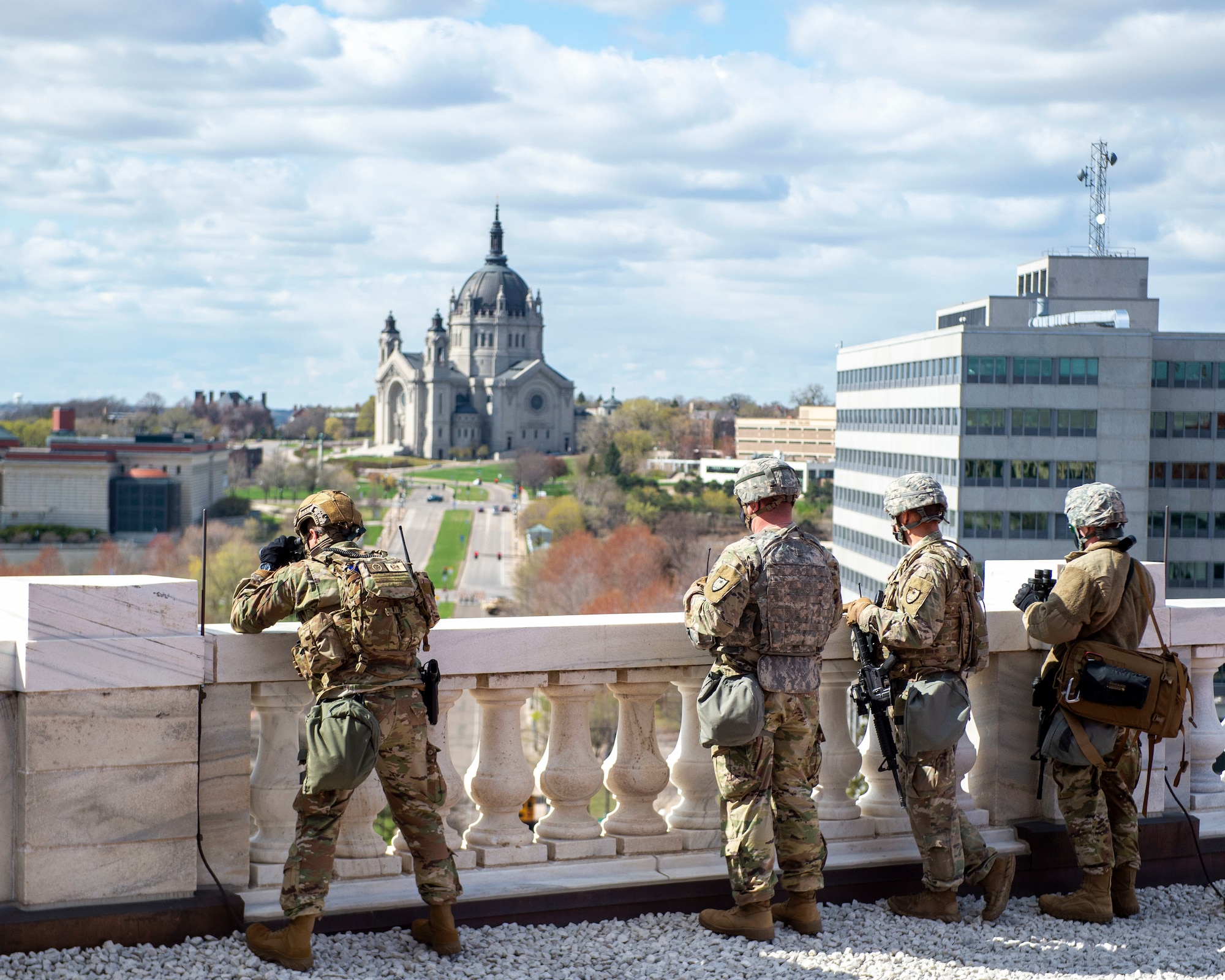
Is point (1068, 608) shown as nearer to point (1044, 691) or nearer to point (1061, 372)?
point (1044, 691)

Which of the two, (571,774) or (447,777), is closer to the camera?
(447,777)

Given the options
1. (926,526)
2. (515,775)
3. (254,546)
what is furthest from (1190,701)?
(254,546)

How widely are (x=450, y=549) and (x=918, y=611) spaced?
8689cm

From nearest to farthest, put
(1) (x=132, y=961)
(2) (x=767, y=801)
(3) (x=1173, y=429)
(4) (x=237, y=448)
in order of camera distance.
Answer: (1) (x=132, y=961) → (2) (x=767, y=801) → (3) (x=1173, y=429) → (4) (x=237, y=448)

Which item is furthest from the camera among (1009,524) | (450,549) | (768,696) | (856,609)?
(450,549)

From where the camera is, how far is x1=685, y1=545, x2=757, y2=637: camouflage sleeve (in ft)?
15.6

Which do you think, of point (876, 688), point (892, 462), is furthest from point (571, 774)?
point (892, 462)

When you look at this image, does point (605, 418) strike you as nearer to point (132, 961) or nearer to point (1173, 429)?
point (1173, 429)

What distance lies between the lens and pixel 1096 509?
17.1 feet

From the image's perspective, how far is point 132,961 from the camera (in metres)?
4.38

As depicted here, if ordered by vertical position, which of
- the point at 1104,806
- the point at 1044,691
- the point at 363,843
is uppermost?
the point at 1044,691

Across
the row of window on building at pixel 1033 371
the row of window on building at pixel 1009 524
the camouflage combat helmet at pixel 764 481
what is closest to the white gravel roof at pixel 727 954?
the camouflage combat helmet at pixel 764 481

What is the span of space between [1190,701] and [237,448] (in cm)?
14036

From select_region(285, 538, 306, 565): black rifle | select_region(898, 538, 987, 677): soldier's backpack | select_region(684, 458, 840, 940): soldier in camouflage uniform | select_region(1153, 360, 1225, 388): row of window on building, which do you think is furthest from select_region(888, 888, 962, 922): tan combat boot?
select_region(1153, 360, 1225, 388): row of window on building
